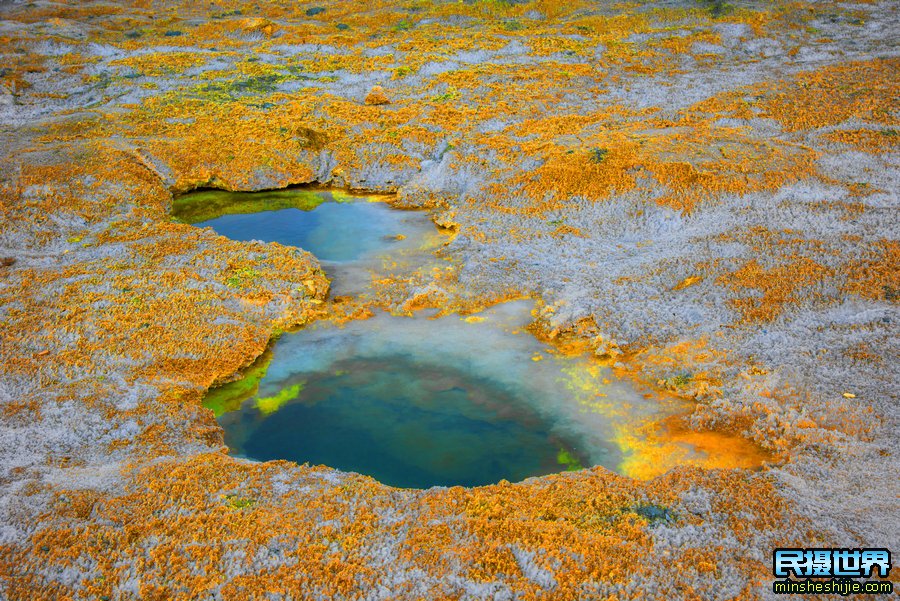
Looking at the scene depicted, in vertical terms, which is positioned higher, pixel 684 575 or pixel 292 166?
pixel 292 166

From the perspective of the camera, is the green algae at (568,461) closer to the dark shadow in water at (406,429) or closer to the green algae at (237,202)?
the dark shadow in water at (406,429)

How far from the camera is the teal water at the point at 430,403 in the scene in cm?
1309

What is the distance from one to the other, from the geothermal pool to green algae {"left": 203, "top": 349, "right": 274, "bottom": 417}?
0.11 ft

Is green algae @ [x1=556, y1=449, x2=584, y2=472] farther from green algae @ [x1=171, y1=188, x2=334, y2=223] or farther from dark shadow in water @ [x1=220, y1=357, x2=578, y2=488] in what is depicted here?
green algae @ [x1=171, y1=188, x2=334, y2=223]

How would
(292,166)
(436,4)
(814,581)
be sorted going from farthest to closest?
(436,4) → (292,166) → (814,581)

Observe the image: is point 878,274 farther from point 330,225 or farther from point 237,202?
point 237,202

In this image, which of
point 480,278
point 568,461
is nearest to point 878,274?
point 568,461

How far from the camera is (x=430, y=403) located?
14758mm

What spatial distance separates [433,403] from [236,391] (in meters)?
5.21

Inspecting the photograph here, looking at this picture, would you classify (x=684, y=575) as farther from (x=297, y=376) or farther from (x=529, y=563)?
(x=297, y=376)

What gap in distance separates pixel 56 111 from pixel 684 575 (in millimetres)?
37229

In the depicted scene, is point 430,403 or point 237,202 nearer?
point 430,403

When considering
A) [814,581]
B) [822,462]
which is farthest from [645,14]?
[814,581]

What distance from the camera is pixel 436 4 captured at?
50.1 meters
